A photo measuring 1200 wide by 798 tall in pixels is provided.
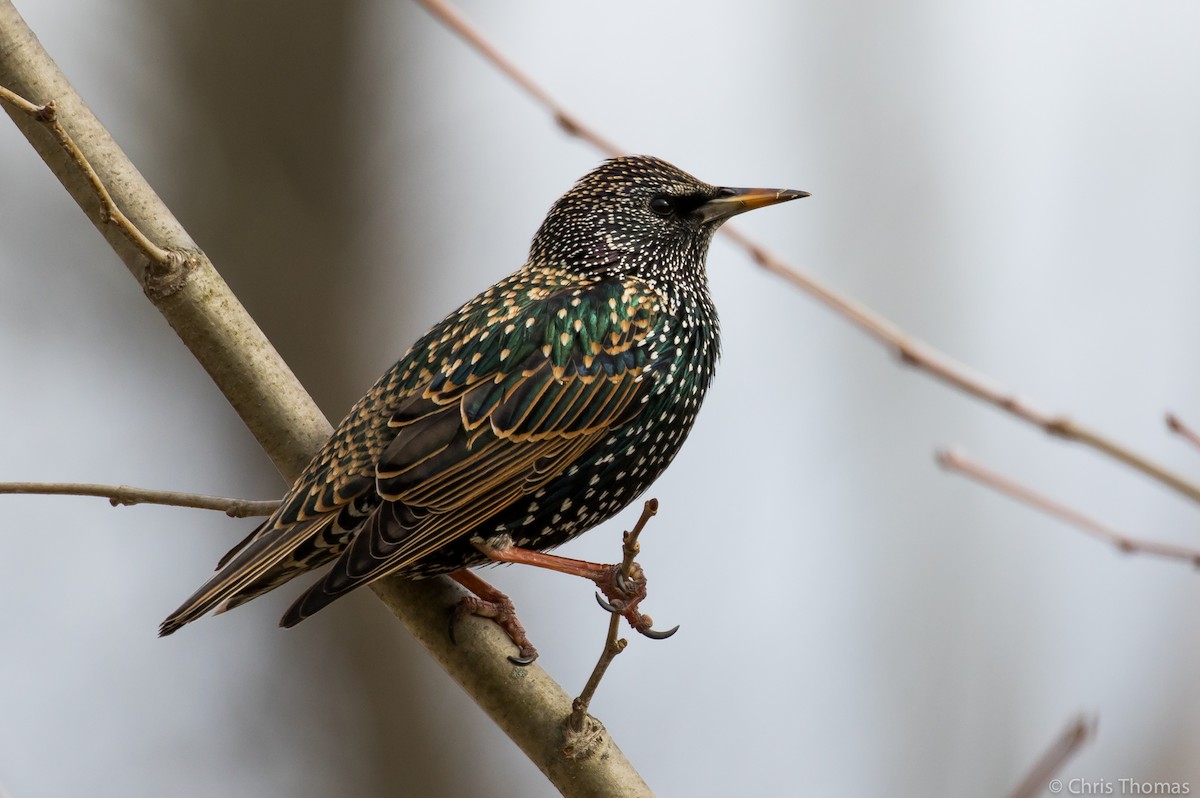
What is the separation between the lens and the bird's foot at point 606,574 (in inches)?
107

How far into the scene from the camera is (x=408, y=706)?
6668 mm

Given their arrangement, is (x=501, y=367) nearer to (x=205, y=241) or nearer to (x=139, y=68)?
(x=205, y=241)

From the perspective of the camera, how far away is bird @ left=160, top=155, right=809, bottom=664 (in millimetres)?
2938

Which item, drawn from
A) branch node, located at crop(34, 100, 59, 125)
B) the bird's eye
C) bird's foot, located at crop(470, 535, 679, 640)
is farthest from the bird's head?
branch node, located at crop(34, 100, 59, 125)

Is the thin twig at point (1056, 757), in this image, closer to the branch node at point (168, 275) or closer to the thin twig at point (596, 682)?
the thin twig at point (596, 682)

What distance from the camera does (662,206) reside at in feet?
12.6

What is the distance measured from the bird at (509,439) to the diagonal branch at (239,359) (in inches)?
3.9

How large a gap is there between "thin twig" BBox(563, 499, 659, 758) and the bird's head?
1.38m

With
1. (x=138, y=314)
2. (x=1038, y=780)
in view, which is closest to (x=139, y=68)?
(x=138, y=314)

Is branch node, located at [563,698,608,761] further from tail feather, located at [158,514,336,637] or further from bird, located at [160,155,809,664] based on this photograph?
tail feather, located at [158,514,336,637]

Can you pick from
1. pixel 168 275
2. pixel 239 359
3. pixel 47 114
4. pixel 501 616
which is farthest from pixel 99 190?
pixel 501 616

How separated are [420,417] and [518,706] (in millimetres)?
763

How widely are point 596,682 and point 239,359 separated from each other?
1.09 m

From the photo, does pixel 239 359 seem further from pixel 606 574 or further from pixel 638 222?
pixel 638 222
